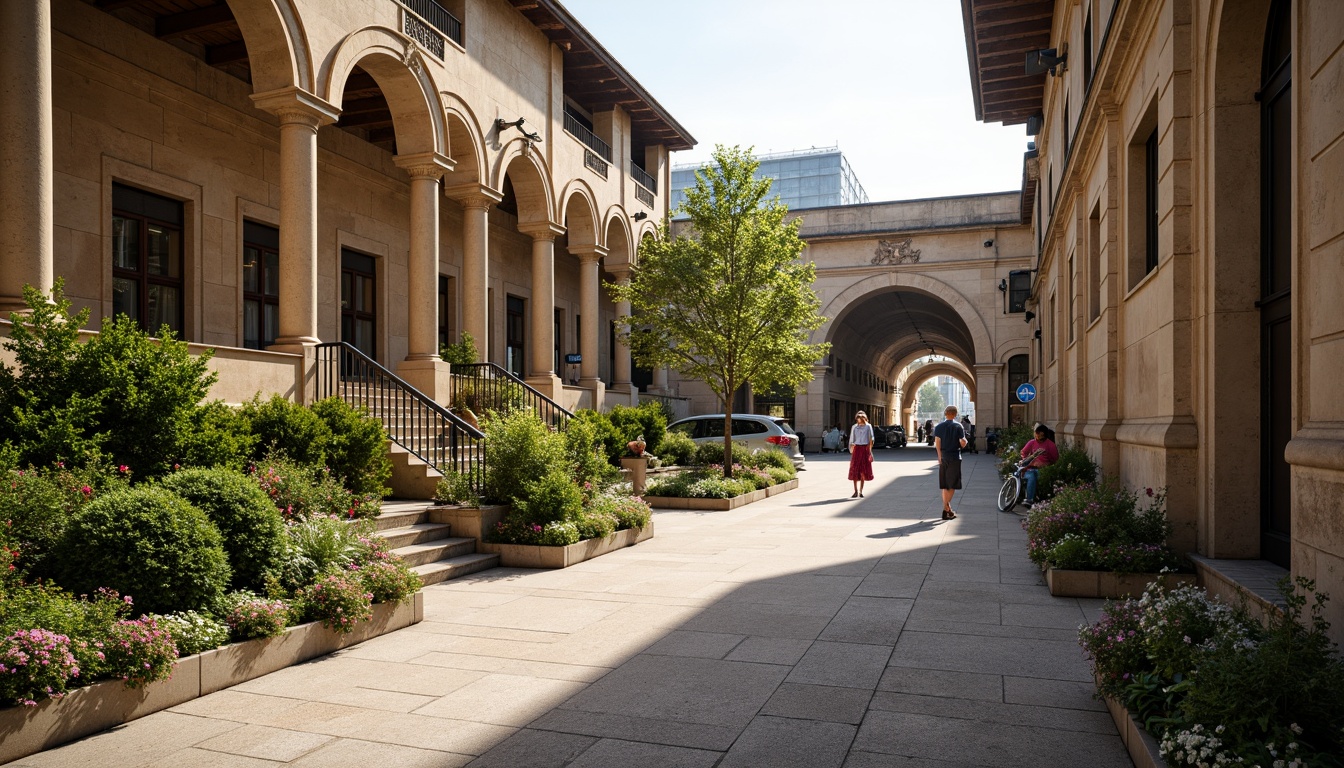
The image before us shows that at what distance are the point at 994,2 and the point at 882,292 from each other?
19849 millimetres

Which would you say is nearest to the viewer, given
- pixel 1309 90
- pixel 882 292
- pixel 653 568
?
pixel 1309 90

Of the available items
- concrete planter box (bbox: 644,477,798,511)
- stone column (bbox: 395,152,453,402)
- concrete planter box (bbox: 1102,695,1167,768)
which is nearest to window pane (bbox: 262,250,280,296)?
stone column (bbox: 395,152,453,402)

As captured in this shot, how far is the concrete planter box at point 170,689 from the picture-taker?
15.0 feet

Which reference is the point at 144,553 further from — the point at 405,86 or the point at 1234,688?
the point at 405,86

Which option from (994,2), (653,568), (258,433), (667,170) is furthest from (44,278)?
(667,170)

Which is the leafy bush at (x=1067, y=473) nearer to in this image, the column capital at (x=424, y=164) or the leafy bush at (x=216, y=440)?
the leafy bush at (x=216, y=440)

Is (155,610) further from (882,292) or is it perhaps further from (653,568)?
(882,292)

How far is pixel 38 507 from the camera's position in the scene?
6090 millimetres

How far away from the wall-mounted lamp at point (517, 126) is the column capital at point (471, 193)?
153cm

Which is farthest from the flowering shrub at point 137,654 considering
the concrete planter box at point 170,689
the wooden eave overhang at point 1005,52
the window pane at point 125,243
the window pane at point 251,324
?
the wooden eave overhang at point 1005,52

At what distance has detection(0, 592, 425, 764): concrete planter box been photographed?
15.0 feet

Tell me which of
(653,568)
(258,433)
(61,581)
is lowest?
(653,568)

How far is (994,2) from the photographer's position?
20375 mm

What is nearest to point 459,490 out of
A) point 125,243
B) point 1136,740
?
point 125,243
